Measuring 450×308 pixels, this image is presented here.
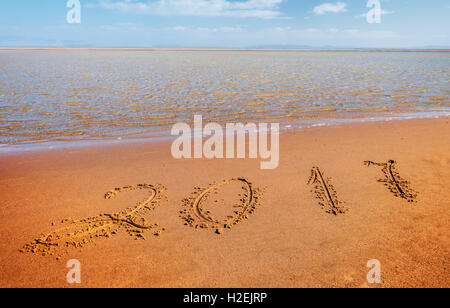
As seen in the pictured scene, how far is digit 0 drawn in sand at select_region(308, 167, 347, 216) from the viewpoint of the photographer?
13.5 feet

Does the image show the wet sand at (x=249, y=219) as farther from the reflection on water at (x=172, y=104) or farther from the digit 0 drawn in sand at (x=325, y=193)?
the reflection on water at (x=172, y=104)

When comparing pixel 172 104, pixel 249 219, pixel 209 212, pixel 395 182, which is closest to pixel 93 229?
pixel 209 212

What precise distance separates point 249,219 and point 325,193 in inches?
63.1

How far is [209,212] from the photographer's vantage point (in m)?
4.12

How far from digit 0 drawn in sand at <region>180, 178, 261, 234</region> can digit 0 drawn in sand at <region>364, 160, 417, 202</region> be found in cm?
246

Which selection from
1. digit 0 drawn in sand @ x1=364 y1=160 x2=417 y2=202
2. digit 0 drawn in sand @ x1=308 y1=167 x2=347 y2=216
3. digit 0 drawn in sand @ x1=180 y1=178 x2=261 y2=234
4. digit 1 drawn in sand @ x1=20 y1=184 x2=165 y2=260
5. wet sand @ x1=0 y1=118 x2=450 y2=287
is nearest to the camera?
wet sand @ x1=0 y1=118 x2=450 y2=287

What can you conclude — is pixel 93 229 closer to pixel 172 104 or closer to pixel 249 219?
pixel 249 219

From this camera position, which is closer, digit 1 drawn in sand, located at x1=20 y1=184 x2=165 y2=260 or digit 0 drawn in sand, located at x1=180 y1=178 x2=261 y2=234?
digit 1 drawn in sand, located at x1=20 y1=184 x2=165 y2=260

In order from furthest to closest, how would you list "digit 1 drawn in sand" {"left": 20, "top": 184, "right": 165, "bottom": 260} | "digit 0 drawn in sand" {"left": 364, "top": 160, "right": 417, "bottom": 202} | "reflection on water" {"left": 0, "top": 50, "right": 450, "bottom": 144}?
"reflection on water" {"left": 0, "top": 50, "right": 450, "bottom": 144}, "digit 0 drawn in sand" {"left": 364, "top": 160, "right": 417, "bottom": 202}, "digit 1 drawn in sand" {"left": 20, "top": 184, "right": 165, "bottom": 260}

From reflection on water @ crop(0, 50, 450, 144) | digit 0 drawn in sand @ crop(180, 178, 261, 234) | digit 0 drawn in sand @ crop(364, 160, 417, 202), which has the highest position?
reflection on water @ crop(0, 50, 450, 144)

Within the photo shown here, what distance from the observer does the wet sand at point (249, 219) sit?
9.78 feet

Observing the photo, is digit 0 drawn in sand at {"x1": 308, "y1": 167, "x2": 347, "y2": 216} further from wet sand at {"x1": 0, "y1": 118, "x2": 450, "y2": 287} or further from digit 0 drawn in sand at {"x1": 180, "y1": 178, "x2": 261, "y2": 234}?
digit 0 drawn in sand at {"x1": 180, "y1": 178, "x2": 261, "y2": 234}

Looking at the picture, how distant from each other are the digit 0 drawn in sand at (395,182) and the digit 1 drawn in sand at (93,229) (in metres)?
4.13

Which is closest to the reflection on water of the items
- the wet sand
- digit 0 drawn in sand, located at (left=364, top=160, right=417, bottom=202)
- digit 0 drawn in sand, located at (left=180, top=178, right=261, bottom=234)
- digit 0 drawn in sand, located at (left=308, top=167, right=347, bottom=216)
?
the wet sand
